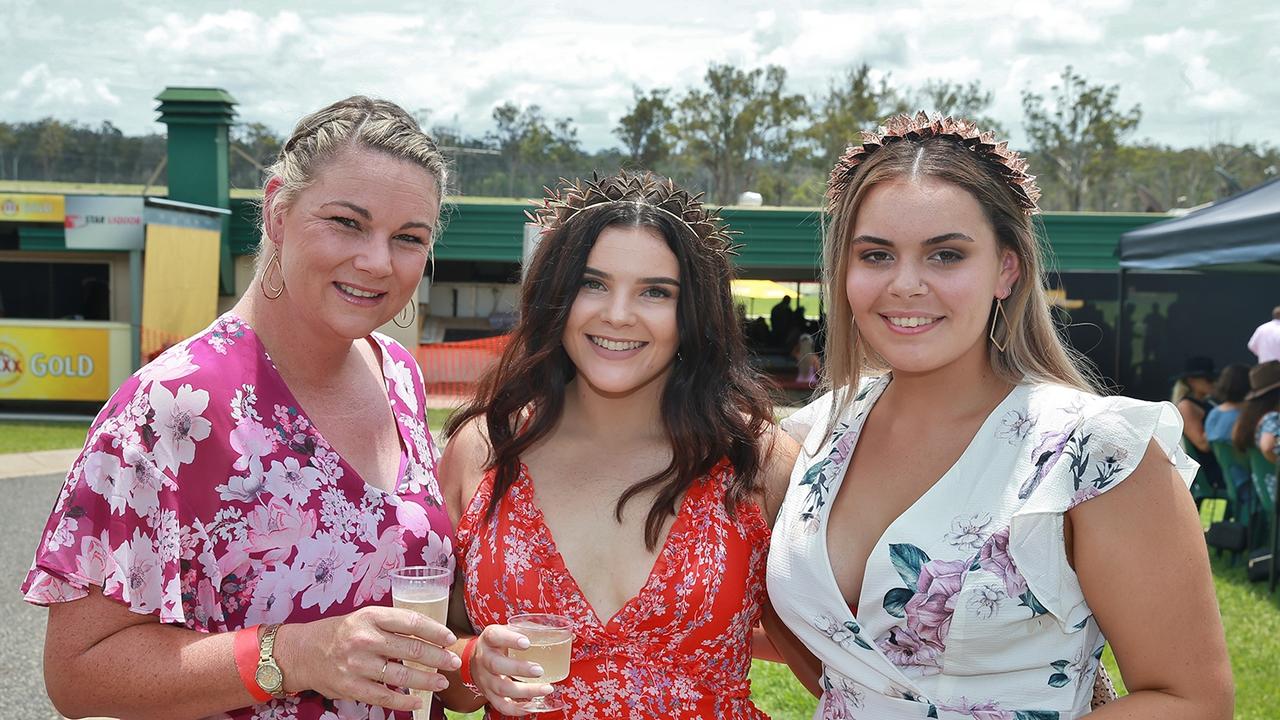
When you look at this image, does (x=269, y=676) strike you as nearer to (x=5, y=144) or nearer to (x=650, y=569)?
(x=650, y=569)

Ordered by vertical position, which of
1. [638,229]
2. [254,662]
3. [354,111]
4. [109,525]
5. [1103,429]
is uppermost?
[354,111]

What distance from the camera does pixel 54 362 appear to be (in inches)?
674

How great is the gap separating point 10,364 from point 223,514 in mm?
17903

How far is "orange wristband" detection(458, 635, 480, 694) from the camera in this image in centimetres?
249

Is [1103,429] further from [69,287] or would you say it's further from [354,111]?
[69,287]

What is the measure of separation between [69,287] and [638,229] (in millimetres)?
22245

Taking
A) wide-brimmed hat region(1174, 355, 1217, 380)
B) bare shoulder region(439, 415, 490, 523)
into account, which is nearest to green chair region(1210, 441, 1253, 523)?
wide-brimmed hat region(1174, 355, 1217, 380)

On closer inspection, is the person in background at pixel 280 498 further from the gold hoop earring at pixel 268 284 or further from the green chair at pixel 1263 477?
the green chair at pixel 1263 477

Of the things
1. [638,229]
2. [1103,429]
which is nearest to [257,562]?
[638,229]

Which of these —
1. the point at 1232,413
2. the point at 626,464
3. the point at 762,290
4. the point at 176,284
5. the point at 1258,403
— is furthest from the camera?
the point at 762,290

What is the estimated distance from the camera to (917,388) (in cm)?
253

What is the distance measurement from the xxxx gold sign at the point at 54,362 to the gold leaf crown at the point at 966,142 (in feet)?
56.8

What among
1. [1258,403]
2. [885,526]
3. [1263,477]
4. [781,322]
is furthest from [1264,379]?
[781,322]

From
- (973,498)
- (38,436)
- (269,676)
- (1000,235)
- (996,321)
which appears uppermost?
(1000,235)
